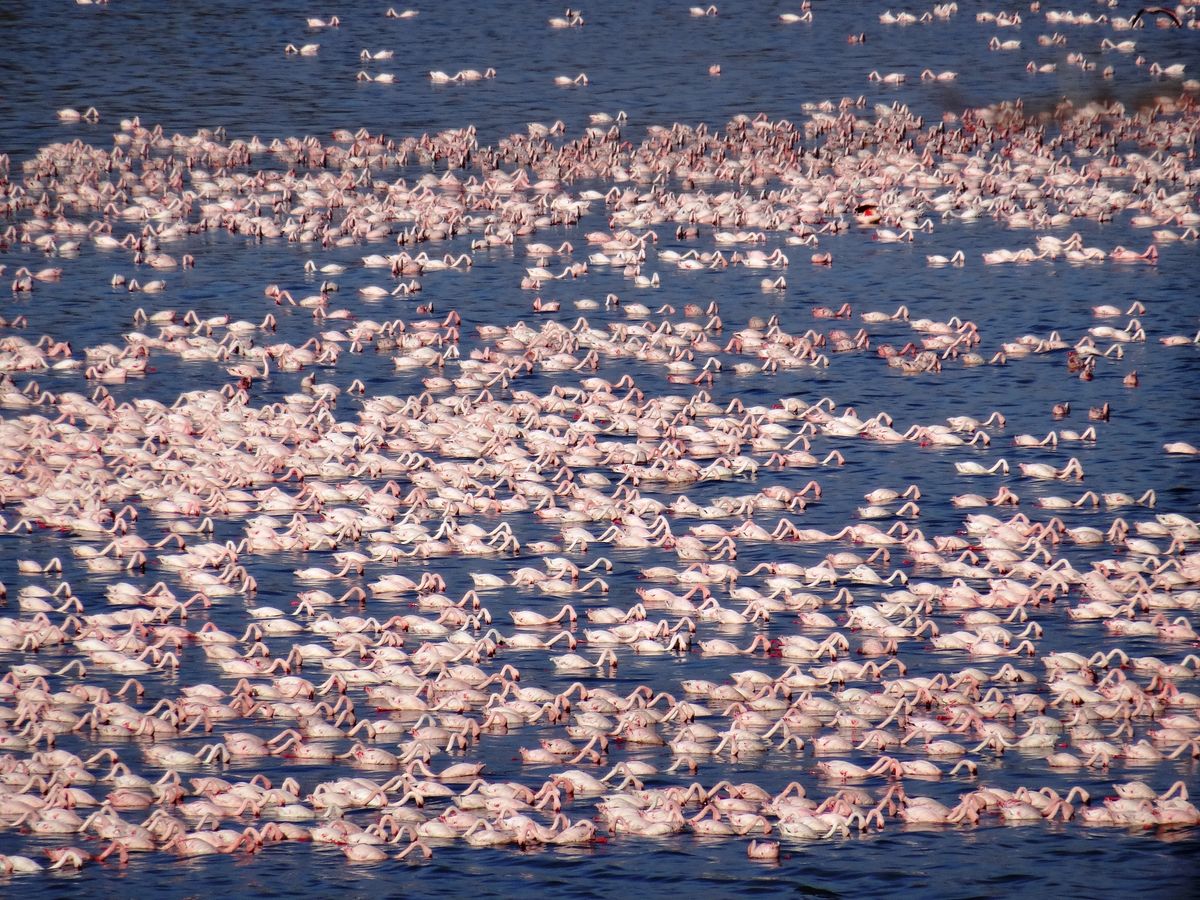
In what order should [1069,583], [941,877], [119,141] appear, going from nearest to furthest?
1. [941,877]
2. [1069,583]
3. [119,141]

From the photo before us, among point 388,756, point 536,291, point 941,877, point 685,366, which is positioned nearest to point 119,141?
point 536,291

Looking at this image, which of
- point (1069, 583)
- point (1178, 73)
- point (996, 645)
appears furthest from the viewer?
point (1178, 73)

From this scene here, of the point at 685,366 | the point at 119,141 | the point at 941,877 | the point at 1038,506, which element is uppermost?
the point at 119,141

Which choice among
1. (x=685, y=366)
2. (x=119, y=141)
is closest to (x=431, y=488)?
(x=685, y=366)

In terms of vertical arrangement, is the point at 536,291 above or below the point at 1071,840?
above

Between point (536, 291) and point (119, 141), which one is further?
point (119, 141)

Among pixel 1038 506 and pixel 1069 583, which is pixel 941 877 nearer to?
pixel 1069 583
